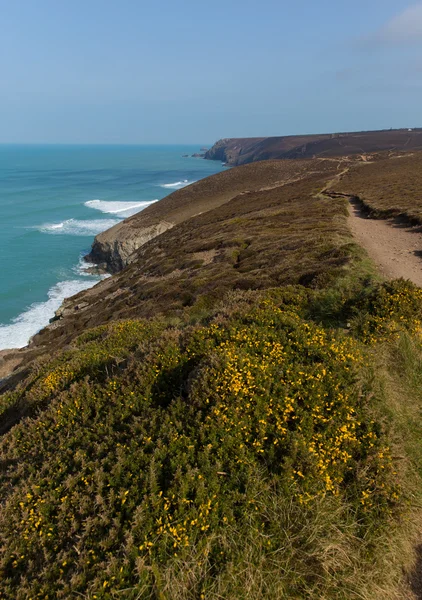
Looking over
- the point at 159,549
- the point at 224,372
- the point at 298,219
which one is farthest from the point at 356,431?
the point at 298,219

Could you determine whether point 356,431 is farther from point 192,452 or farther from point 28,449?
point 28,449

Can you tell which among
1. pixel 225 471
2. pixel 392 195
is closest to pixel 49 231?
pixel 392 195

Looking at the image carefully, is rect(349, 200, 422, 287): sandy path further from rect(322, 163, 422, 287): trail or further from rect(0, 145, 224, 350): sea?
rect(0, 145, 224, 350): sea

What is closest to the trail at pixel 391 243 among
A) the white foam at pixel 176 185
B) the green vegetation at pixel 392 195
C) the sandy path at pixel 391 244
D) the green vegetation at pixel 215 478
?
the sandy path at pixel 391 244

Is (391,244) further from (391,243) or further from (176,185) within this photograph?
(176,185)

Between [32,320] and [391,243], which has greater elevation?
[391,243]

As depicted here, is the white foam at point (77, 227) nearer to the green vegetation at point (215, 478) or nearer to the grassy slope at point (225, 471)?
the grassy slope at point (225, 471)
